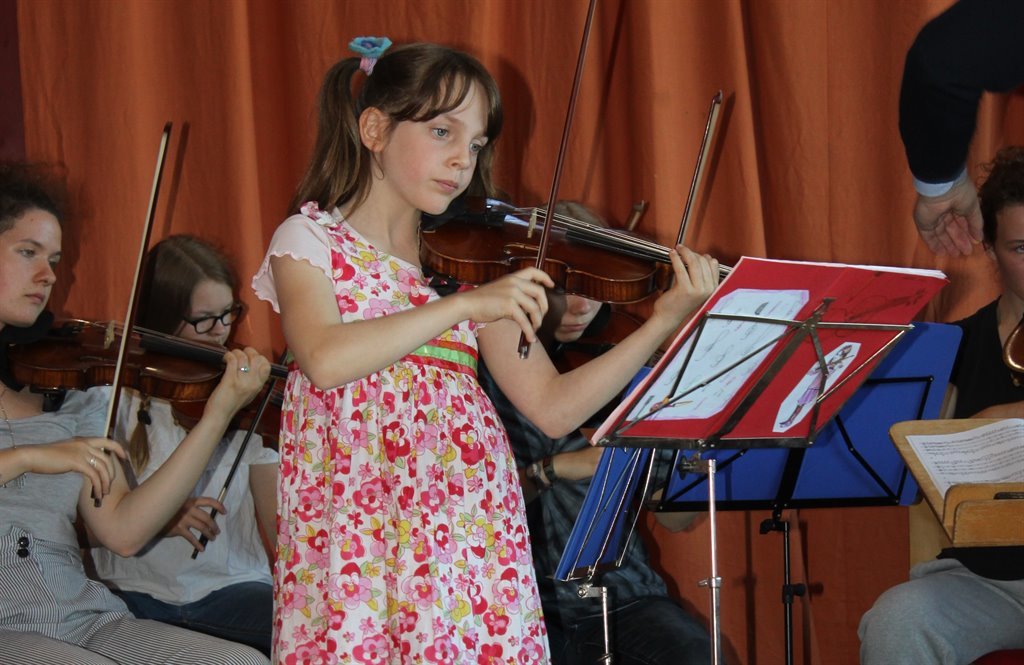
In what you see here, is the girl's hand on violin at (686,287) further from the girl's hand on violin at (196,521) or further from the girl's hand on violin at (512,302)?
the girl's hand on violin at (196,521)

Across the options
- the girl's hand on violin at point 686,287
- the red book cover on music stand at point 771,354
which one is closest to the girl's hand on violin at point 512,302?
the red book cover on music stand at point 771,354

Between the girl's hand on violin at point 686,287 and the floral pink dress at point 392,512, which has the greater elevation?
the girl's hand on violin at point 686,287

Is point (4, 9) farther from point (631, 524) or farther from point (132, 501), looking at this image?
point (631, 524)

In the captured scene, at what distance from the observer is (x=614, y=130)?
105 inches

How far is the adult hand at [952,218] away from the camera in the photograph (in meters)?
1.97

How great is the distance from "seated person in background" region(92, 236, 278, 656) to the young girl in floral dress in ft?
2.35

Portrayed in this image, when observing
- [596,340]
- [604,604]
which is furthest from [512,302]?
[596,340]

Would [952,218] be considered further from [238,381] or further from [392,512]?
[238,381]

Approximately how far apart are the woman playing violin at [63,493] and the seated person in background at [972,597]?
1037 millimetres

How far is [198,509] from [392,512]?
907mm

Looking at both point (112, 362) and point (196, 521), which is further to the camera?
point (196, 521)

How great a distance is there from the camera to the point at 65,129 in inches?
107

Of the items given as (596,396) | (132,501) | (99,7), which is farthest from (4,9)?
(596,396)

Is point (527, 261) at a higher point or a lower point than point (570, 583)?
higher
